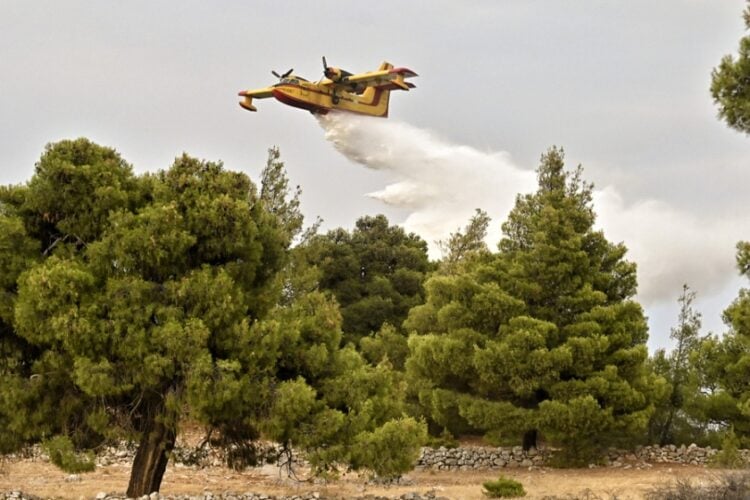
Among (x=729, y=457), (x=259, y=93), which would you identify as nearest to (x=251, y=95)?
(x=259, y=93)

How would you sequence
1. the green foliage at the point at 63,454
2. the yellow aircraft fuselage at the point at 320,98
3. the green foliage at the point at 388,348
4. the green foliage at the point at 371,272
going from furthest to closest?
the green foliage at the point at 371,272 → the yellow aircraft fuselage at the point at 320,98 → the green foliage at the point at 388,348 → the green foliage at the point at 63,454

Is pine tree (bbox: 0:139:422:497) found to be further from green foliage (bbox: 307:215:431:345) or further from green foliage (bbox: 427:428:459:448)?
green foliage (bbox: 307:215:431:345)

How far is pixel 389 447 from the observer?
52.4 feet

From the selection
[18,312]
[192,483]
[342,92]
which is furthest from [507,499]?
[342,92]

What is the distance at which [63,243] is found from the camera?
16.5 meters

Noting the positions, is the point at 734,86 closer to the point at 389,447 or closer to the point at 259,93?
the point at 389,447

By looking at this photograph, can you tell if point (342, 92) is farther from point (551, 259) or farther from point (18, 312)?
point (18, 312)

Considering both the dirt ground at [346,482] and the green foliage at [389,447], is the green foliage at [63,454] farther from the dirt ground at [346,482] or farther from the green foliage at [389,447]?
the green foliage at [389,447]

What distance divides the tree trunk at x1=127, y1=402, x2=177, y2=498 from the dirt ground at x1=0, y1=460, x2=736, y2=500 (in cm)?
165

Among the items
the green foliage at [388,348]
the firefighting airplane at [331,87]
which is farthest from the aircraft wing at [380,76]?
the green foliage at [388,348]

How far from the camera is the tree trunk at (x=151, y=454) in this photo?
16562 mm

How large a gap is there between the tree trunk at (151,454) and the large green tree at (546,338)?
11.0 meters

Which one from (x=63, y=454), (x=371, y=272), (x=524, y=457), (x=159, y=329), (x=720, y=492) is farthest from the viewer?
(x=371, y=272)

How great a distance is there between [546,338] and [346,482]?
7200mm
